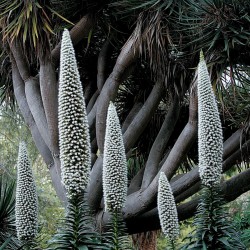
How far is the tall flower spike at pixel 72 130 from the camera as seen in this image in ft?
15.7

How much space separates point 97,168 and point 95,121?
3.06 feet

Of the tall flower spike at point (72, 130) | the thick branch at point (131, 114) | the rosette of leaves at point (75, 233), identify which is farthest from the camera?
the thick branch at point (131, 114)

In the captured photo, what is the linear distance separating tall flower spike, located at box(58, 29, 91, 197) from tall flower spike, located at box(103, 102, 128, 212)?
0.27 metres

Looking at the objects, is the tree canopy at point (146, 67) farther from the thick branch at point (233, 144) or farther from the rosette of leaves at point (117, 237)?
the rosette of leaves at point (117, 237)

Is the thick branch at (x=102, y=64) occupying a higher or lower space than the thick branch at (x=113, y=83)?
higher

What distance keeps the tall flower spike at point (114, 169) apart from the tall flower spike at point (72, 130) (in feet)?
0.88

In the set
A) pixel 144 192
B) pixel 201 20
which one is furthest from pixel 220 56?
pixel 144 192

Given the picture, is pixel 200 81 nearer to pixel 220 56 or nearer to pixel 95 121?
pixel 220 56

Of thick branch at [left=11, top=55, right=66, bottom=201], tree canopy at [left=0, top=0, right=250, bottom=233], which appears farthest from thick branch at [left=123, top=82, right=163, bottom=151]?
thick branch at [left=11, top=55, right=66, bottom=201]

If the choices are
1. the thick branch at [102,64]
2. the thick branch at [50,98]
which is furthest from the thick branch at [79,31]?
the thick branch at [102,64]

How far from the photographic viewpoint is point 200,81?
5285 mm

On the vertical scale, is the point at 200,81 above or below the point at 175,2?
below

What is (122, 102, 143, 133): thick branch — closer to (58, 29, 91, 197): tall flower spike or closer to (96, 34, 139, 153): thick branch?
(96, 34, 139, 153): thick branch

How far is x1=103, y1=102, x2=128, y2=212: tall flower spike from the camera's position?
5059mm
